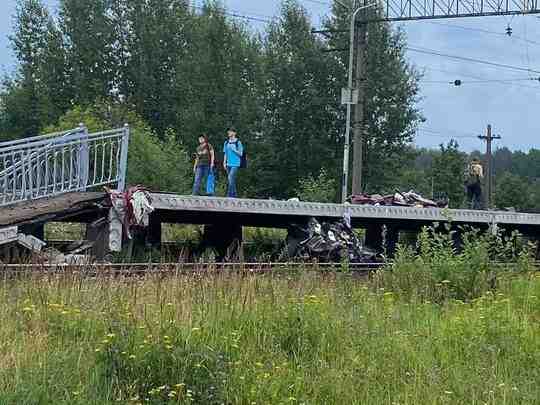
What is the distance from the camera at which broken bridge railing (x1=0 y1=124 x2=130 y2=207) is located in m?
13.1

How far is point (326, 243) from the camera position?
1569cm

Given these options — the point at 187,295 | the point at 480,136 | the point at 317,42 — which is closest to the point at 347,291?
the point at 187,295

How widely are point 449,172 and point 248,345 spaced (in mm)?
81243

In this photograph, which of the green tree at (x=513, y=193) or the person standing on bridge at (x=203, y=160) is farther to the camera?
the green tree at (x=513, y=193)

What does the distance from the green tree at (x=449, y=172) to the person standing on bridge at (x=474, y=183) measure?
58.5 m

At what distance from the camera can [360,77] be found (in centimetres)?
3278

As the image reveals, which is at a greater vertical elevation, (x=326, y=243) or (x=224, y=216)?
(x=224, y=216)

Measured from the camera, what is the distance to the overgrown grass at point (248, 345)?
5.54m

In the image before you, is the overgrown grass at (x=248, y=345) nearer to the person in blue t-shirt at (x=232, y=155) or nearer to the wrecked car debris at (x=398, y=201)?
the person in blue t-shirt at (x=232, y=155)

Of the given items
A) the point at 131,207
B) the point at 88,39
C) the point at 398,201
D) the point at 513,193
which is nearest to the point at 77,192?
the point at 131,207

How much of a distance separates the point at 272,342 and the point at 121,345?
1.32m

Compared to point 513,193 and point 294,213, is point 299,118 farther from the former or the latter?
point 513,193

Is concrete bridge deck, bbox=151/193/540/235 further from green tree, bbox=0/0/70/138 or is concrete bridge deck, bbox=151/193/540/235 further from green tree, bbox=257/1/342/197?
green tree, bbox=0/0/70/138

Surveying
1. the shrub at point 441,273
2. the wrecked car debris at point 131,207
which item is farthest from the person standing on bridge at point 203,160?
the shrub at point 441,273
